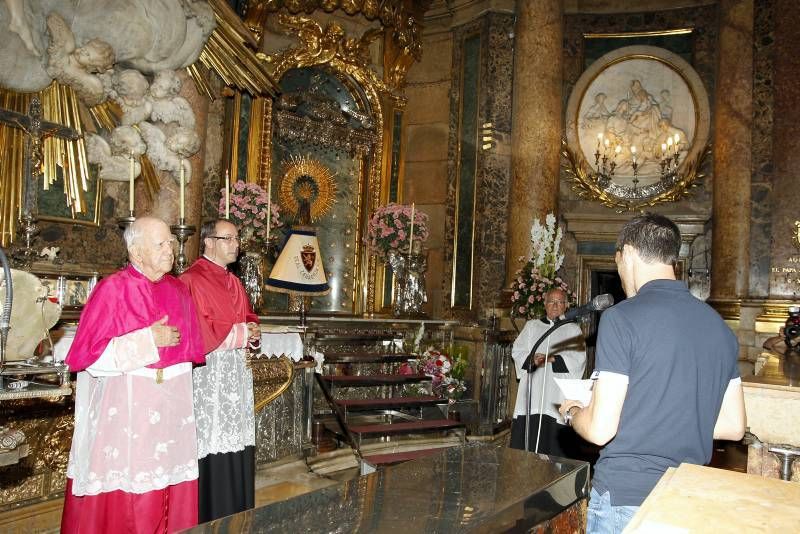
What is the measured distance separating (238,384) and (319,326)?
3725 millimetres

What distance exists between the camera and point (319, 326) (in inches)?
329

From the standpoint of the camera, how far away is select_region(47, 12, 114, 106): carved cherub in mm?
6000

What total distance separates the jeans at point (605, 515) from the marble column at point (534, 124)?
7.41 m

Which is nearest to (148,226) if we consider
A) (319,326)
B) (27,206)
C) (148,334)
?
(148,334)

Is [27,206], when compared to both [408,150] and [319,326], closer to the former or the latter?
[319,326]

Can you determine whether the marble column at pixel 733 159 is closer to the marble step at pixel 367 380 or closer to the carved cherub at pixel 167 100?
the marble step at pixel 367 380

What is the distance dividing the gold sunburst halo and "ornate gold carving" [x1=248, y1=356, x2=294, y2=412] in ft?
12.6

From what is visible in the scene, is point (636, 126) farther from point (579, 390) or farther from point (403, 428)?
point (579, 390)

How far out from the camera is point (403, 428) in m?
7.45

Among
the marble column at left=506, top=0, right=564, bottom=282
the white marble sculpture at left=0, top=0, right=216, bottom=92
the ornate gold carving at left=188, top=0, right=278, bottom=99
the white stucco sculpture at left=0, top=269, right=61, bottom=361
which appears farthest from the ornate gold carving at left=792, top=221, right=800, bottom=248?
the white stucco sculpture at left=0, top=269, right=61, bottom=361

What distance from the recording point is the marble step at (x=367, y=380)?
7.94 m

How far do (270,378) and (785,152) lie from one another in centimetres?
742

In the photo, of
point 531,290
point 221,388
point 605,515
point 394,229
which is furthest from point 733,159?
point 605,515

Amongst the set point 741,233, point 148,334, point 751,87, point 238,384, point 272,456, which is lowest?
point 272,456
